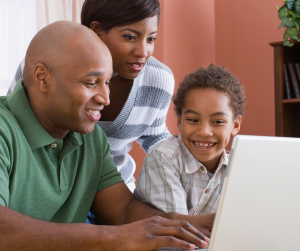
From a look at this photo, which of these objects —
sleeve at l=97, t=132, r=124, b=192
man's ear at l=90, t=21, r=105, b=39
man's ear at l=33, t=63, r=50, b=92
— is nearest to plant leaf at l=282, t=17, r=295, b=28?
man's ear at l=90, t=21, r=105, b=39

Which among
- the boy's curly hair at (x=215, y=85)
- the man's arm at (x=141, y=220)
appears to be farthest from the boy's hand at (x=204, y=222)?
the boy's curly hair at (x=215, y=85)

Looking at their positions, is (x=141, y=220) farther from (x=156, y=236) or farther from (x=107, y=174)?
(x=107, y=174)

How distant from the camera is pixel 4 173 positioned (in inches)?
33.4

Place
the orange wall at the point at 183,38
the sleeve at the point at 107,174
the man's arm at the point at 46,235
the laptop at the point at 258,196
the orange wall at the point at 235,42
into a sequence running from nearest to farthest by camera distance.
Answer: the laptop at the point at 258,196, the man's arm at the point at 46,235, the sleeve at the point at 107,174, the orange wall at the point at 183,38, the orange wall at the point at 235,42

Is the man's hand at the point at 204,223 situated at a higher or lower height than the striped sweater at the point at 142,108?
lower

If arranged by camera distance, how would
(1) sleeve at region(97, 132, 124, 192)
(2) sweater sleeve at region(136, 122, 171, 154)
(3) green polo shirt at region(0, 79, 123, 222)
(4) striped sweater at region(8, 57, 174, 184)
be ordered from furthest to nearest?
1. (2) sweater sleeve at region(136, 122, 171, 154)
2. (4) striped sweater at region(8, 57, 174, 184)
3. (1) sleeve at region(97, 132, 124, 192)
4. (3) green polo shirt at region(0, 79, 123, 222)

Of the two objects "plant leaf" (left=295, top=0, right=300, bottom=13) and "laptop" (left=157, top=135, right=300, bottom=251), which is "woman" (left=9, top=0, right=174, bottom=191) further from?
"plant leaf" (left=295, top=0, right=300, bottom=13)

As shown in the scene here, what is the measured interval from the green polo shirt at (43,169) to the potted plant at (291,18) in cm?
178

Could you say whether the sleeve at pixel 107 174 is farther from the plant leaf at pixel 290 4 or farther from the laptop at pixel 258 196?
the plant leaf at pixel 290 4

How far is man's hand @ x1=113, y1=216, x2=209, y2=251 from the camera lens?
0.78m

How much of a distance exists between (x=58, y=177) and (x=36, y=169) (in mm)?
82

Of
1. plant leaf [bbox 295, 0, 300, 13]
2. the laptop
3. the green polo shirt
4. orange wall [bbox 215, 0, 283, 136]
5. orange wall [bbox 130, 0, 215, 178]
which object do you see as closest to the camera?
the laptop

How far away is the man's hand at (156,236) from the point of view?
784 mm

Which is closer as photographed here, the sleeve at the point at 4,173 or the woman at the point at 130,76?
the sleeve at the point at 4,173
